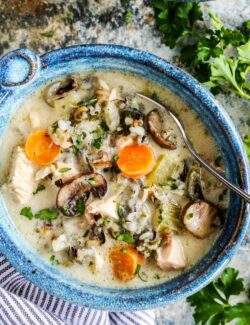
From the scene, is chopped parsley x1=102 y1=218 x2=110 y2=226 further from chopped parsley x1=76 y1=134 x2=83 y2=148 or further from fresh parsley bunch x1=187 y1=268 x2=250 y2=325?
fresh parsley bunch x1=187 y1=268 x2=250 y2=325

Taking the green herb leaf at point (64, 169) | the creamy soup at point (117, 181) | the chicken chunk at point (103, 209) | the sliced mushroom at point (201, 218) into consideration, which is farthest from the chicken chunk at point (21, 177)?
the sliced mushroom at point (201, 218)

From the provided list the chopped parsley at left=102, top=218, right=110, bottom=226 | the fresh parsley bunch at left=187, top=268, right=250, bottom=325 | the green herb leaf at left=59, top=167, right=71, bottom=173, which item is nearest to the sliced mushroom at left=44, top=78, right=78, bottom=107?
the green herb leaf at left=59, top=167, right=71, bottom=173

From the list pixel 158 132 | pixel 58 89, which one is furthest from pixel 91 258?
pixel 58 89

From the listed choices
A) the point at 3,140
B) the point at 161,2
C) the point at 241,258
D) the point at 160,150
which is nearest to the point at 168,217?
the point at 160,150

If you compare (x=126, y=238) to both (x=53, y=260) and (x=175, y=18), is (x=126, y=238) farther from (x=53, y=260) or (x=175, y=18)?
(x=175, y=18)

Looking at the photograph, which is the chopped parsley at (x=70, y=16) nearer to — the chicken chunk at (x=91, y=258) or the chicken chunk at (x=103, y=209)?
the chicken chunk at (x=103, y=209)

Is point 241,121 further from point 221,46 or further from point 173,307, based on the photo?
point 173,307
